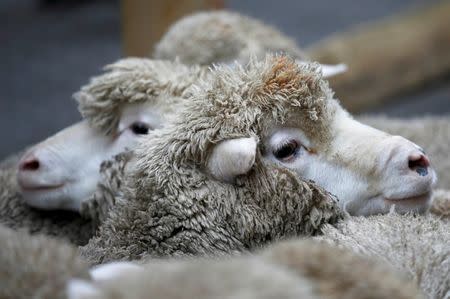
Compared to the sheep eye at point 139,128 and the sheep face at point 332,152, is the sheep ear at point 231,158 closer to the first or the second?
the sheep face at point 332,152

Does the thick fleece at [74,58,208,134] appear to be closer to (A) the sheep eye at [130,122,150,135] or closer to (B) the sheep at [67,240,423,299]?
(A) the sheep eye at [130,122,150,135]

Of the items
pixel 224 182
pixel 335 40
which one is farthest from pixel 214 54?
pixel 335 40

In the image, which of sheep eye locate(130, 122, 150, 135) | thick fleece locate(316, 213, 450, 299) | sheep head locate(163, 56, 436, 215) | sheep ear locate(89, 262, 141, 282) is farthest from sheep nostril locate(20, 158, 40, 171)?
sheep ear locate(89, 262, 141, 282)

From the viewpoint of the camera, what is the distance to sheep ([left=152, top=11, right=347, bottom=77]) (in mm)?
2262

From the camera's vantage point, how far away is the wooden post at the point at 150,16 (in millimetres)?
2889

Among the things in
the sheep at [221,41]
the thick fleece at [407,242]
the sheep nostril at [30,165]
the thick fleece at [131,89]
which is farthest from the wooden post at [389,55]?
the thick fleece at [407,242]

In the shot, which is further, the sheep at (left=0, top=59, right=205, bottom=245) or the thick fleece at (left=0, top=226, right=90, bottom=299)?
the sheep at (left=0, top=59, right=205, bottom=245)

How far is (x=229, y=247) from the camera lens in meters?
1.49

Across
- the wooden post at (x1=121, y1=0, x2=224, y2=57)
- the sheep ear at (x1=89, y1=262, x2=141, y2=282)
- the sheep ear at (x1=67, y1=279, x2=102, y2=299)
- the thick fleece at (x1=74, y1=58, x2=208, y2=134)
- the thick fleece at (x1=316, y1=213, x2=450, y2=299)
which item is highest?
the wooden post at (x1=121, y1=0, x2=224, y2=57)

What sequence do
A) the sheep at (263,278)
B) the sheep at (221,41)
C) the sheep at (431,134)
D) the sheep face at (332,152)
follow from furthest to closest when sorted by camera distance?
the sheep at (431,134) → the sheep at (221,41) → the sheep face at (332,152) → the sheep at (263,278)

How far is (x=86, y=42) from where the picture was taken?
17.5 feet

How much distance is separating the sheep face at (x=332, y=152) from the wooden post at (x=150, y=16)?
134cm

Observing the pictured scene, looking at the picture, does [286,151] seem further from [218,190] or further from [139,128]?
[139,128]

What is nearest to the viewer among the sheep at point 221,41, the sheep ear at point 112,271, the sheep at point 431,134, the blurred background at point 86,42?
the sheep ear at point 112,271
